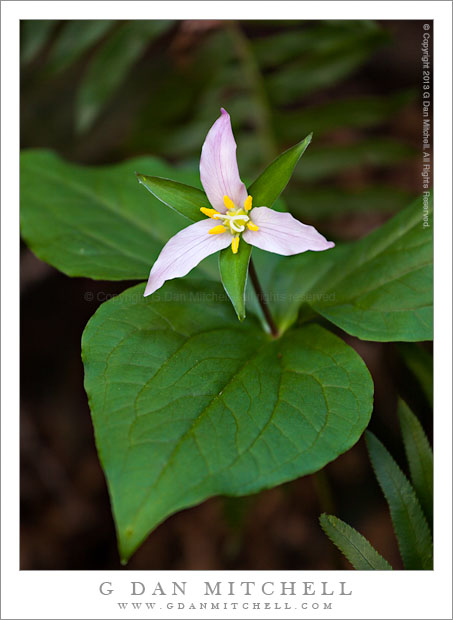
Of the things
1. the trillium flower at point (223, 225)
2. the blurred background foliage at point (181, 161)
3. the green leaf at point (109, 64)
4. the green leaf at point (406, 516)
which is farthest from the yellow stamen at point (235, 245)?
the green leaf at point (109, 64)

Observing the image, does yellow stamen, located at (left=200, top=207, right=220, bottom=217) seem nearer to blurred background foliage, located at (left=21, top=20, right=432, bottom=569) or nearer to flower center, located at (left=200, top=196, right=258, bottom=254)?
flower center, located at (left=200, top=196, right=258, bottom=254)

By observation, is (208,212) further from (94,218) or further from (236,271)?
(94,218)

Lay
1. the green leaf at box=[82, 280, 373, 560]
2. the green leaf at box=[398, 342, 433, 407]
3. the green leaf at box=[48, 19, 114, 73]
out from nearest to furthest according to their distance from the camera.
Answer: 1. the green leaf at box=[82, 280, 373, 560]
2. the green leaf at box=[398, 342, 433, 407]
3. the green leaf at box=[48, 19, 114, 73]

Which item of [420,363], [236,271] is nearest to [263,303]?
[236,271]

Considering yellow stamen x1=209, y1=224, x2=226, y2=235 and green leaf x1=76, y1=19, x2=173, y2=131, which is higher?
green leaf x1=76, y1=19, x2=173, y2=131

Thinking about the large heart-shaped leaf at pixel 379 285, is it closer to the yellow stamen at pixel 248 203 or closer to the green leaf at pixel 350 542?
the yellow stamen at pixel 248 203

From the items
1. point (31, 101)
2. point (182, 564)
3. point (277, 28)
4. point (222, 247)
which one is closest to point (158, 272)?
point (222, 247)

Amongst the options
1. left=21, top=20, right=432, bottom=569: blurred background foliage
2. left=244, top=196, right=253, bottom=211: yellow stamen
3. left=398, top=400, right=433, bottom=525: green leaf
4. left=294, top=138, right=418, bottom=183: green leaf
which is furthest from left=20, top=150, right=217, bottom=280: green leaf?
left=294, top=138, right=418, bottom=183: green leaf

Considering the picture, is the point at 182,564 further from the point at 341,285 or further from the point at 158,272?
the point at 158,272
